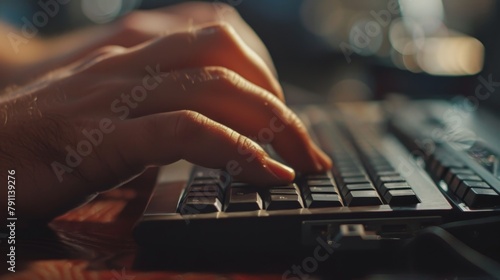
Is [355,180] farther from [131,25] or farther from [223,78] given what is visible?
[131,25]

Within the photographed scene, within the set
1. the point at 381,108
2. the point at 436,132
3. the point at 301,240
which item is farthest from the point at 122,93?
the point at 381,108

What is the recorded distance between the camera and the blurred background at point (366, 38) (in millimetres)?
1240

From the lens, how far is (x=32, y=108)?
1.90 feet

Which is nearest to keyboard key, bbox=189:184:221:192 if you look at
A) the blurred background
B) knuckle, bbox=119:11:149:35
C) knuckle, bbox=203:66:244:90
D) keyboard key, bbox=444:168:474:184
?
knuckle, bbox=203:66:244:90

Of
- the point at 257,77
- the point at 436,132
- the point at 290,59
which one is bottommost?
the point at 290,59

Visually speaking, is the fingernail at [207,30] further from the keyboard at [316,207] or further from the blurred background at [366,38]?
the blurred background at [366,38]

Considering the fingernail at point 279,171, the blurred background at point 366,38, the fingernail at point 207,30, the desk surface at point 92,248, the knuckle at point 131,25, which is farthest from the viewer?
the blurred background at point 366,38

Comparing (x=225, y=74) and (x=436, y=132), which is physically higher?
(x=225, y=74)

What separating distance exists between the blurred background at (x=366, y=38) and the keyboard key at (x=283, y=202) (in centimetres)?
58

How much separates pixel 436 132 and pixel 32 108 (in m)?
0.46

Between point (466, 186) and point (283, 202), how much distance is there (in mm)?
151

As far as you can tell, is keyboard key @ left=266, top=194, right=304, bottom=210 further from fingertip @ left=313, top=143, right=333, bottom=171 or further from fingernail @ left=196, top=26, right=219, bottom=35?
fingernail @ left=196, top=26, right=219, bottom=35

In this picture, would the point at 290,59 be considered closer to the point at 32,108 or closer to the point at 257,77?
the point at 257,77

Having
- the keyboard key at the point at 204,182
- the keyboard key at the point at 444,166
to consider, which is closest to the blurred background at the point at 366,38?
the keyboard key at the point at 444,166
